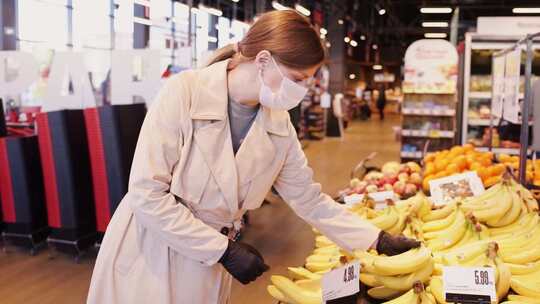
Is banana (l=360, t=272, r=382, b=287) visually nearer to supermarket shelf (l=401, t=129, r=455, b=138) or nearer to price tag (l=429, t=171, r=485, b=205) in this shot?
price tag (l=429, t=171, r=485, b=205)

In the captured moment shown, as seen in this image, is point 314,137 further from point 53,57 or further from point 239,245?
point 239,245

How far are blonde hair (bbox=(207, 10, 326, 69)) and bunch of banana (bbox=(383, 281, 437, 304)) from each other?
26.8 inches

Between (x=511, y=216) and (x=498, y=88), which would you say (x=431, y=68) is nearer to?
(x=498, y=88)

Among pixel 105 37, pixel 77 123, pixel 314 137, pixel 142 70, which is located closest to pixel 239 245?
pixel 77 123

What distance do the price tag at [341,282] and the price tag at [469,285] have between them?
0.80 ft

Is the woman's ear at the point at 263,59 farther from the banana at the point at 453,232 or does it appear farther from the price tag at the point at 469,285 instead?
the banana at the point at 453,232

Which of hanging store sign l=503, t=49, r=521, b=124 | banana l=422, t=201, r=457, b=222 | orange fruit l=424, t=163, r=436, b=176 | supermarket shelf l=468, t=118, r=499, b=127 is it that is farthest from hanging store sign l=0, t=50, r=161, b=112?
supermarket shelf l=468, t=118, r=499, b=127

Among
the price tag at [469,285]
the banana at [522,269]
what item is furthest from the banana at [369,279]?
the banana at [522,269]

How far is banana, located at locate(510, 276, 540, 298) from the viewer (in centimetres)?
182

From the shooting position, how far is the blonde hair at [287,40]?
5.41ft

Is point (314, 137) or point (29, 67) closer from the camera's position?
point (29, 67)

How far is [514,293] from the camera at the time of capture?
1911 millimetres

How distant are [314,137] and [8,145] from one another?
14067mm

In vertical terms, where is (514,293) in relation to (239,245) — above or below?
below
